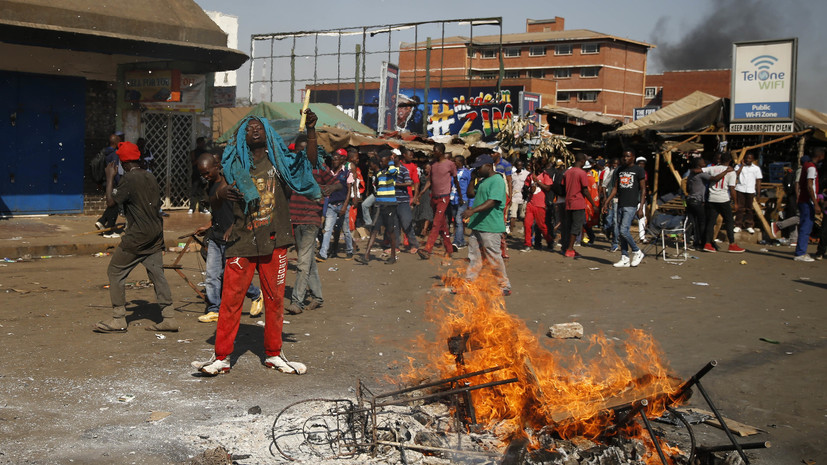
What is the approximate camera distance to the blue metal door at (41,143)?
15.9 meters

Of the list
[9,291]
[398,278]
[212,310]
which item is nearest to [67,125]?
[9,291]

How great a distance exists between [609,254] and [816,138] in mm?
8558

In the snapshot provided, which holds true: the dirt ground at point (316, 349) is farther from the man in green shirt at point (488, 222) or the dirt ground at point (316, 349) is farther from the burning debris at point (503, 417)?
the man in green shirt at point (488, 222)

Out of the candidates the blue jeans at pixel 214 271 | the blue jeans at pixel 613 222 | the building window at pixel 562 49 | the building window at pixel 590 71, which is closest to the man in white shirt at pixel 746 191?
the blue jeans at pixel 613 222

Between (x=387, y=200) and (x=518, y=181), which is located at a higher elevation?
(x=518, y=181)

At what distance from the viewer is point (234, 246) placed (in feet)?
18.3

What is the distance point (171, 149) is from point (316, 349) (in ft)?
44.3

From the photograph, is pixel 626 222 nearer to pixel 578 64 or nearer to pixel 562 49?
pixel 578 64

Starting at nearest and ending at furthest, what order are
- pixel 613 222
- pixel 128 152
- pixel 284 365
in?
pixel 284 365 < pixel 128 152 < pixel 613 222

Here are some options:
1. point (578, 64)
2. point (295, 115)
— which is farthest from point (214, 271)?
point (578, 64)

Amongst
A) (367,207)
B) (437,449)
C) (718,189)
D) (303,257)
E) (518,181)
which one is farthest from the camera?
(518,181)

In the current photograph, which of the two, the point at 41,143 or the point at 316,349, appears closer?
the point at 316,349

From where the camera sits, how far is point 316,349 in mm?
6531

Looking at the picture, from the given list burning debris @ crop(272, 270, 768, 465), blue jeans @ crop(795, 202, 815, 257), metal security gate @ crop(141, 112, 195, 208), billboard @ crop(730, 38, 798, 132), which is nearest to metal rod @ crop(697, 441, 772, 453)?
burning debris @ crop(272, 270, 768, 465)
